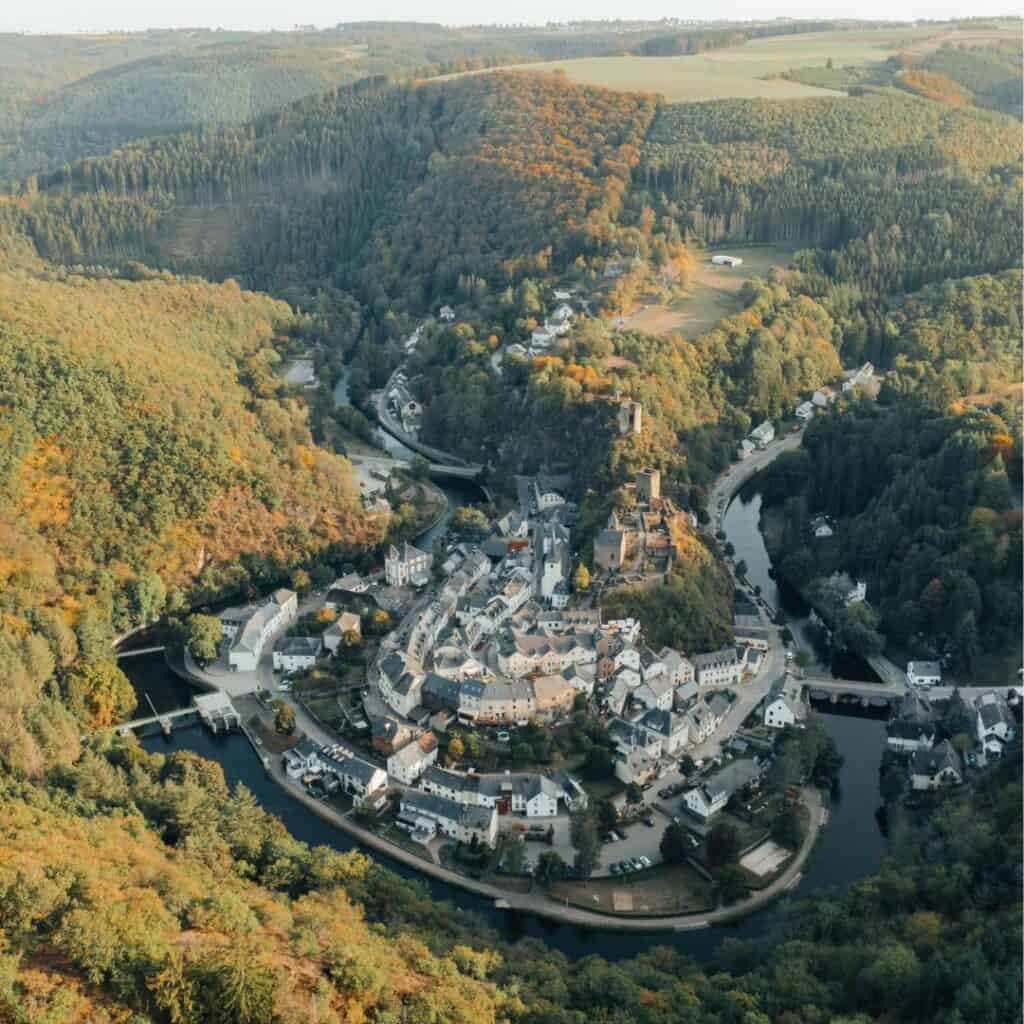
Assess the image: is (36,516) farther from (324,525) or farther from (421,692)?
(421,692)

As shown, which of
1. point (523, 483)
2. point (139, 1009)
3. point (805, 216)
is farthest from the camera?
point (805, 216)

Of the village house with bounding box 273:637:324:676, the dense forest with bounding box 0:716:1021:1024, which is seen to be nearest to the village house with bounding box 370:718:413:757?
the dense forest with bounding box 0:716:1021:1024

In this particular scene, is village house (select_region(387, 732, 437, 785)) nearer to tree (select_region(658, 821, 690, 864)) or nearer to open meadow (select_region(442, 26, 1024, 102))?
tree (select_region(658, 821, 690, 864))

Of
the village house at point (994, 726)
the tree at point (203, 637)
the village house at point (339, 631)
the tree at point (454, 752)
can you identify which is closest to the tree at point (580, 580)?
the village house at point (339, 631)

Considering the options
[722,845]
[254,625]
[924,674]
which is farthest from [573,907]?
[254,625]

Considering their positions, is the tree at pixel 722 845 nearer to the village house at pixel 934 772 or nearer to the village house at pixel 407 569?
the village house at pixel 934 772

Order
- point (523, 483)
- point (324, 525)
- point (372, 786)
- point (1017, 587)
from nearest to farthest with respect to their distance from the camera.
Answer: point (372, 786), point (1017, 587), point (324, 525), point (523, 483)

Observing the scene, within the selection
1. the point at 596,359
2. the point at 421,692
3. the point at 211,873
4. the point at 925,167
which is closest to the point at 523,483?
the point at 596,359

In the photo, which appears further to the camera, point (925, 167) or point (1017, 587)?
point (925, 167)

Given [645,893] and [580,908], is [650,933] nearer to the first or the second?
[645,893]
